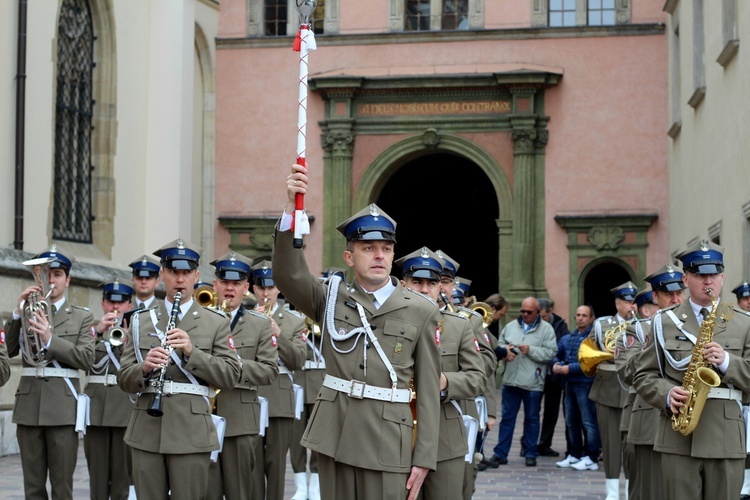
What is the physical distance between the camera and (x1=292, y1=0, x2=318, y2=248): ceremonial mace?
20.0ft

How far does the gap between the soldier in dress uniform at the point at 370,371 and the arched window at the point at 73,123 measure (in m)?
13.8

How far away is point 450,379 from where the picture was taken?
8.13 meters

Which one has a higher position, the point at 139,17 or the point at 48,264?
the point at 139,17

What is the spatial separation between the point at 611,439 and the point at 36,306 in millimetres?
5563

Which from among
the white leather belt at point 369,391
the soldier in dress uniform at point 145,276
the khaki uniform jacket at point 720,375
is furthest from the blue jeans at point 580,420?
the white leather belt at point 369,391

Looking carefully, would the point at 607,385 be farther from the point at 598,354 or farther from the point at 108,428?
the point at 108,428

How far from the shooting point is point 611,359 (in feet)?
42.1

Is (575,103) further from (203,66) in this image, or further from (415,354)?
(415,354)

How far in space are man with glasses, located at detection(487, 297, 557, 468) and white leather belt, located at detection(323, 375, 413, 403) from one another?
848 cm

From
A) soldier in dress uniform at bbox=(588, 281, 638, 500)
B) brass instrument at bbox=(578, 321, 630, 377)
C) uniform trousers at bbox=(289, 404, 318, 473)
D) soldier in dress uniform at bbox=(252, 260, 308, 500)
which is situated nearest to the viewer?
soldier in dress uniform at bbox=(252, 260, 308, 500)

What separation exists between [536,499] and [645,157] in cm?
1549

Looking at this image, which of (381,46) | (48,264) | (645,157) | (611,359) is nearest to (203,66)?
(381,46)

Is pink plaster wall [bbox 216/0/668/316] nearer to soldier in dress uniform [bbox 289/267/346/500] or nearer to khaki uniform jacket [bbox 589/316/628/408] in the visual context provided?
khaki uniform jacket [bbox 589/316/628/408]

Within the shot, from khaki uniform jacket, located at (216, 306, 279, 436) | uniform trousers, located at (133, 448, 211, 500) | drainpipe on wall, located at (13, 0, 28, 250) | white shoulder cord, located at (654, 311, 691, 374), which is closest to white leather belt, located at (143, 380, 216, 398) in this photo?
uniform trousers, located at (133, 448, 211, 500)
